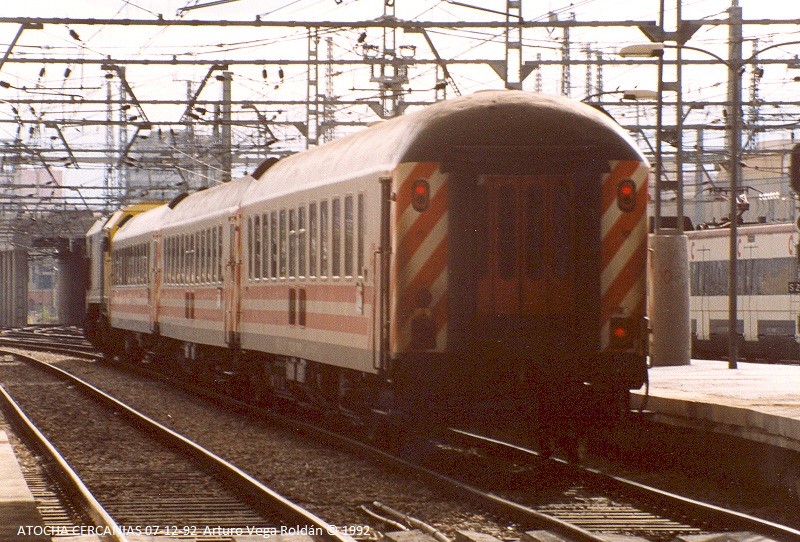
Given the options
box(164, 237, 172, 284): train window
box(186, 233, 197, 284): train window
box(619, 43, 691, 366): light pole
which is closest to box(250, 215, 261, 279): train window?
box(186, 233, 197, 284): train window

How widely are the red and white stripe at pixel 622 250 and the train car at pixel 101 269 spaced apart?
Result: 21.9m

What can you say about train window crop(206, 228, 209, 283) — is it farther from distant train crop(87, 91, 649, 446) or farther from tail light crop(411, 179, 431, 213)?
tail light crop(411, 179, 431, 213)

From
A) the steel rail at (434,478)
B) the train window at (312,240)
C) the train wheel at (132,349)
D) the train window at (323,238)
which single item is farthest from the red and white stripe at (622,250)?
the train wheel at (132,349)

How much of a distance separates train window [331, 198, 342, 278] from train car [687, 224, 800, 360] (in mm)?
17994

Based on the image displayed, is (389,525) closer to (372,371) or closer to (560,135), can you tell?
(372,371)

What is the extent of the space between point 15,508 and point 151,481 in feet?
11.0

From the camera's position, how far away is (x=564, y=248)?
11.9 m

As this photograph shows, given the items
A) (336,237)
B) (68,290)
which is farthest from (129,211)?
(68,290)

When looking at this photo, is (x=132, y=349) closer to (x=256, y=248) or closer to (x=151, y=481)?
(x=256, y=248)

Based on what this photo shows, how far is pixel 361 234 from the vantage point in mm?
12680

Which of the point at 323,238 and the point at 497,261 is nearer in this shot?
the point at 497,261

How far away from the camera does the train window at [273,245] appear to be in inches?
648

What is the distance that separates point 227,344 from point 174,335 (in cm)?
489

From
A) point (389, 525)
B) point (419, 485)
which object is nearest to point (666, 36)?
point (419, 485)
